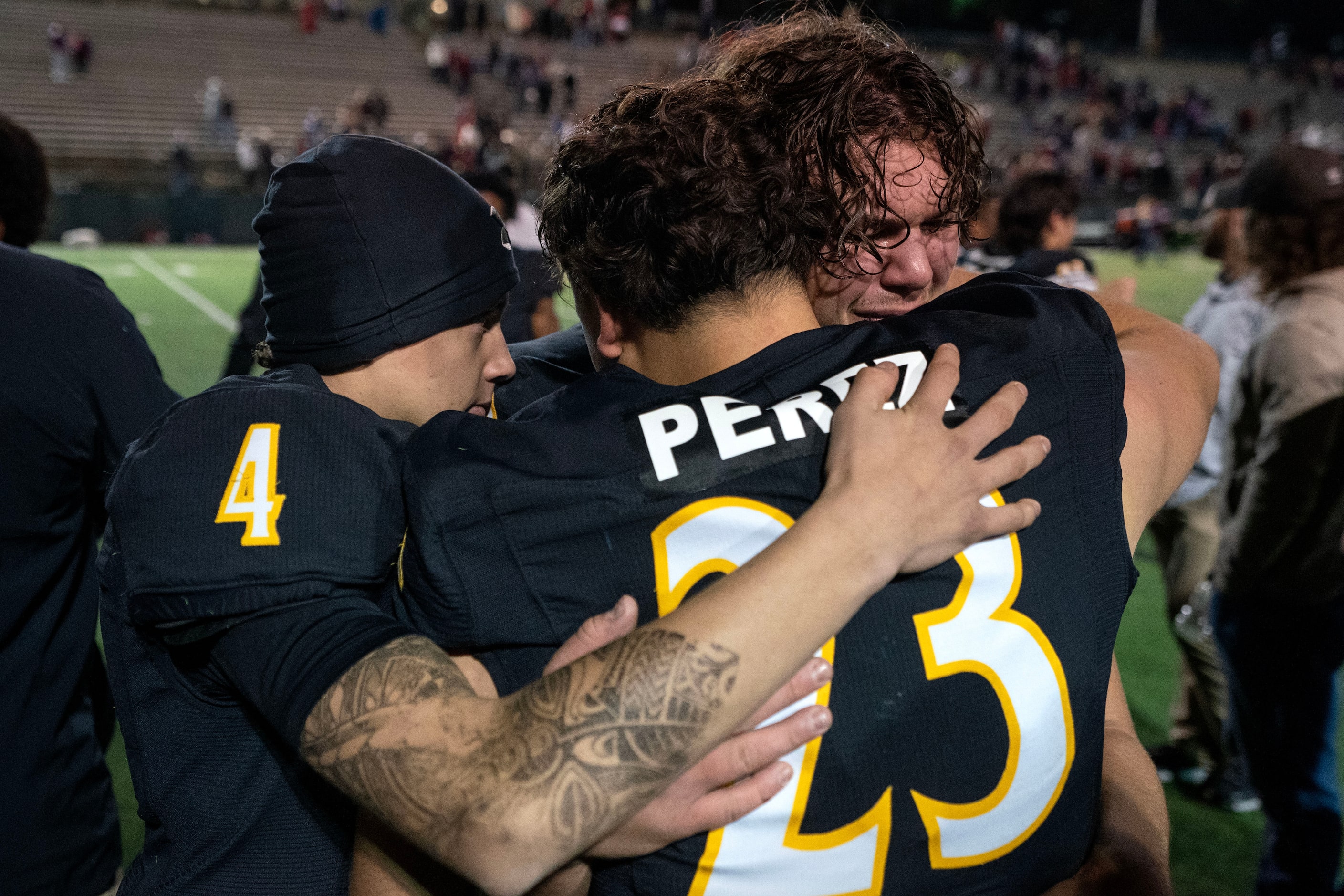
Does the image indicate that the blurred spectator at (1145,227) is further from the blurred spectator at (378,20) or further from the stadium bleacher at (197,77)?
the blurred spectator at (378,20)

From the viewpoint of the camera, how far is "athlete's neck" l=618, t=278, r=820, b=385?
1.40 meters

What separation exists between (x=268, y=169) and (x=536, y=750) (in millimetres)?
25778

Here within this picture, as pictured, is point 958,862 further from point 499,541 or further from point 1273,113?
point 1273,113

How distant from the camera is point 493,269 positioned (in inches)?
68.8

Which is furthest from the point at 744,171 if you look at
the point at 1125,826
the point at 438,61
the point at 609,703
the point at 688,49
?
the point at 688,49

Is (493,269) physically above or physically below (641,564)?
above

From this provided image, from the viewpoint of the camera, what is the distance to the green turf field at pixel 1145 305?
3.74 m

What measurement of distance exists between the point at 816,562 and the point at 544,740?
1.17 ft

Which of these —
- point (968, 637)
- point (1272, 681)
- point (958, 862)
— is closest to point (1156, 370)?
point (968, 637)

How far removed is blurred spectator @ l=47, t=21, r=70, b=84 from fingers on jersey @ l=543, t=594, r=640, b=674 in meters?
31.9

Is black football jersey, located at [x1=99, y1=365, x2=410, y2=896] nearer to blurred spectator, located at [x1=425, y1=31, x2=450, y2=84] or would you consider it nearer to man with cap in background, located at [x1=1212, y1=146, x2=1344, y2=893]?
man with cap in background, located at [x1=1212, y1=146, x2=1344, y2=893]

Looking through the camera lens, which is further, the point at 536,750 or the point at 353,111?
the point at 353,111

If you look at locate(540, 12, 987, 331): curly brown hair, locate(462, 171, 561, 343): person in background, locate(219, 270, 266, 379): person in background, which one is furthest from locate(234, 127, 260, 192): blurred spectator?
locate(540, 12, 987, 331): curly brown hair

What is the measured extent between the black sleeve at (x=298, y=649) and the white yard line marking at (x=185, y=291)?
10.9m
